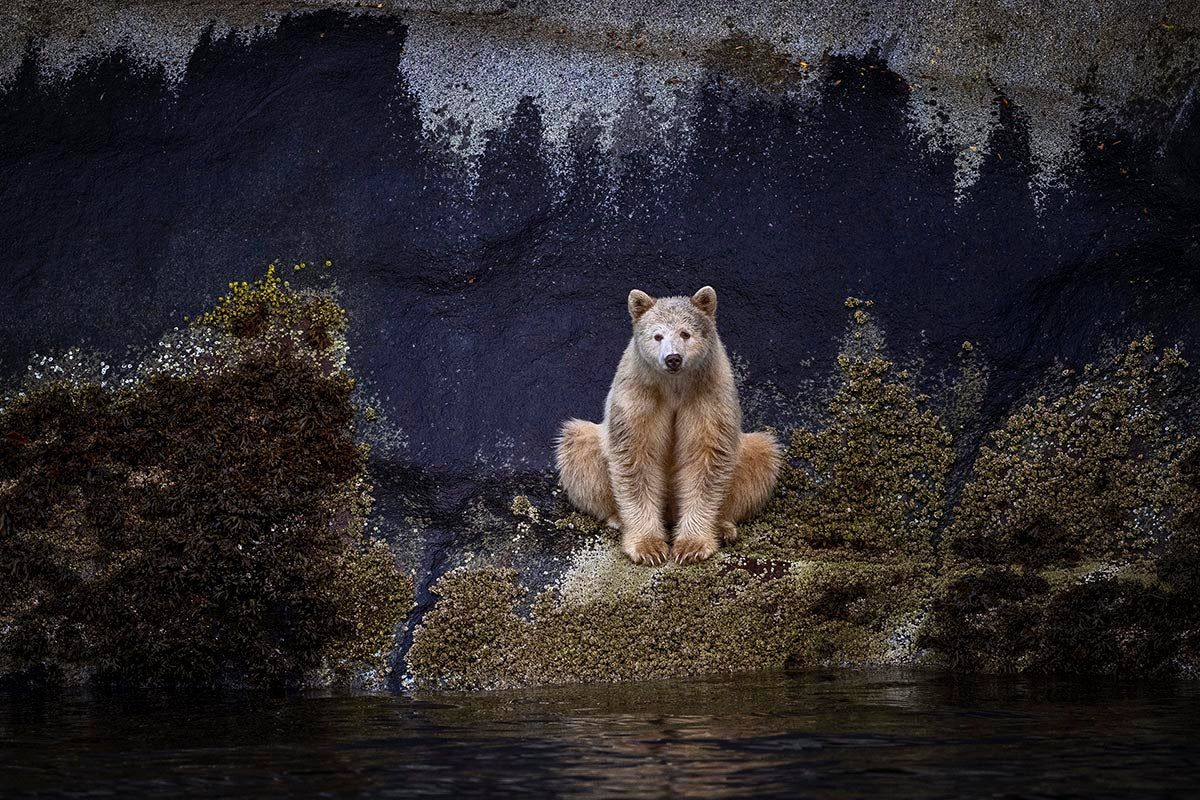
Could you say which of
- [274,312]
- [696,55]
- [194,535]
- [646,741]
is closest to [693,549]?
[646,741]

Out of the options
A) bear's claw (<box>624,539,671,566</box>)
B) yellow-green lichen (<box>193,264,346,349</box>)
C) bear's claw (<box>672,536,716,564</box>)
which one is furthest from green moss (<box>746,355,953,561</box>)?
yellow-green lichen (<box>193,264,346,349</box>)

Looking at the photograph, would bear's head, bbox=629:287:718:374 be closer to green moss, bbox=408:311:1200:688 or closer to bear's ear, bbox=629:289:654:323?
bear's ear, bbox=629:289:654:323

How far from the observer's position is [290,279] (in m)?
11.3

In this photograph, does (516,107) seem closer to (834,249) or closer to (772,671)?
(834,249)

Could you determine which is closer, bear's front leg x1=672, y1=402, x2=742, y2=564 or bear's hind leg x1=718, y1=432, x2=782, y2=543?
bear's front leg x1=672, y1=402, x2=742, y2=564

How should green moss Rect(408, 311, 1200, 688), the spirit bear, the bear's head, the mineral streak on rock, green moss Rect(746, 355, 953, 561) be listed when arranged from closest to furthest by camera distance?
green moss Rect(408, 311, 1200, 688) < the bear's head < the spirit bear < green moss Rect(746, 355, 953, 561) < the mineral streak on rock

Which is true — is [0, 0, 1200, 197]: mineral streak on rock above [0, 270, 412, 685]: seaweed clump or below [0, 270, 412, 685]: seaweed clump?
above

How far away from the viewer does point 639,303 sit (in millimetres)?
10320

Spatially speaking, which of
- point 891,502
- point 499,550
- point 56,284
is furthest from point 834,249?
point 56,284

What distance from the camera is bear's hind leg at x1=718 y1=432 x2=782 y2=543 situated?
10.4m

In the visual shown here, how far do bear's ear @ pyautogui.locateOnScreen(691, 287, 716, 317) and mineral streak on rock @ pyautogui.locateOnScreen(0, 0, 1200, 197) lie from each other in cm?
241

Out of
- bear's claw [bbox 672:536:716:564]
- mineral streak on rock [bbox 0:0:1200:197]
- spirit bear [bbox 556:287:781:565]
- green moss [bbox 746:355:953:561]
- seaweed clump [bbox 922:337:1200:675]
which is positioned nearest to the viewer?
seaweed clump [bbox 922:337:1200:675]

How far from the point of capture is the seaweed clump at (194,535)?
9.14 metres

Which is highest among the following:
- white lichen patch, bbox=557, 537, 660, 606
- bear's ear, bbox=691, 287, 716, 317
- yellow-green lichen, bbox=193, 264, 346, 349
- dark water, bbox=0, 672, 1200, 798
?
yellow-green lichen, bbox=193, 264, 346, 349
